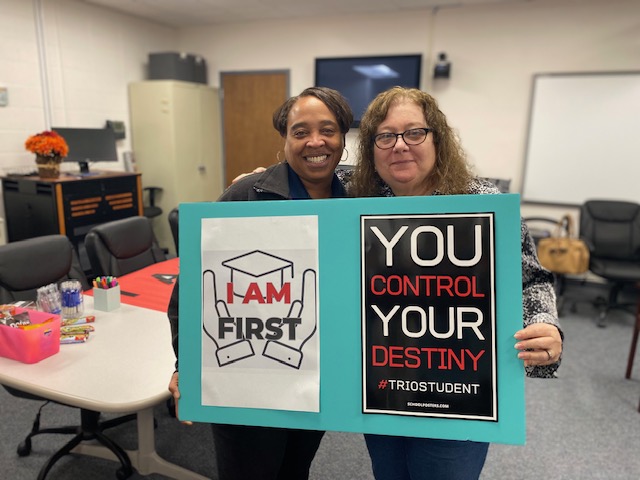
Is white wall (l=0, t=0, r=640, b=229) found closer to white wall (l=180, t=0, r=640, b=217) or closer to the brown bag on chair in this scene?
white wall (l=180, t=0, r=640, b=217)

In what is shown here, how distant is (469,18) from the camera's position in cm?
468

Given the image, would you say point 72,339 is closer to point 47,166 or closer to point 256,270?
point 256,270

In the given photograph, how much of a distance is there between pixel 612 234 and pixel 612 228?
58 millimetres

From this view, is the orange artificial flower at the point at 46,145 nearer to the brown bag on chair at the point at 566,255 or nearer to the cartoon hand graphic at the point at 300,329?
the cartoon hand graphic at the point at 300,329

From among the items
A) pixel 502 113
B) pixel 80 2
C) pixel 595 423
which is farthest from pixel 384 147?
pixel 80 2

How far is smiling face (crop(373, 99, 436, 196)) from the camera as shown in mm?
1060

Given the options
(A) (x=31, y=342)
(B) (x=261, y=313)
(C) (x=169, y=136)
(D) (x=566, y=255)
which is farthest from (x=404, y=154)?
(C) (x=169, y=136)

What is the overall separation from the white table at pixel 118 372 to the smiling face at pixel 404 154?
946 mm

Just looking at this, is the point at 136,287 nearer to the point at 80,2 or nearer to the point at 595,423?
the point at 595,423

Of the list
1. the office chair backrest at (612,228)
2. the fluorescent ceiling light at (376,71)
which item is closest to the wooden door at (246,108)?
the fluorescent ceiling light at (376,71)

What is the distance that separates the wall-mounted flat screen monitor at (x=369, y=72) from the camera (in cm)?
492

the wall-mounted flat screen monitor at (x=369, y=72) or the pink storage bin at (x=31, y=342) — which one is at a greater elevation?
the wall-mounted flat screen monitor at (x=369, y=72)

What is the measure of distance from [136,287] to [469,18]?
425 cm

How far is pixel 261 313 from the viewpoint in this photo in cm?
94
